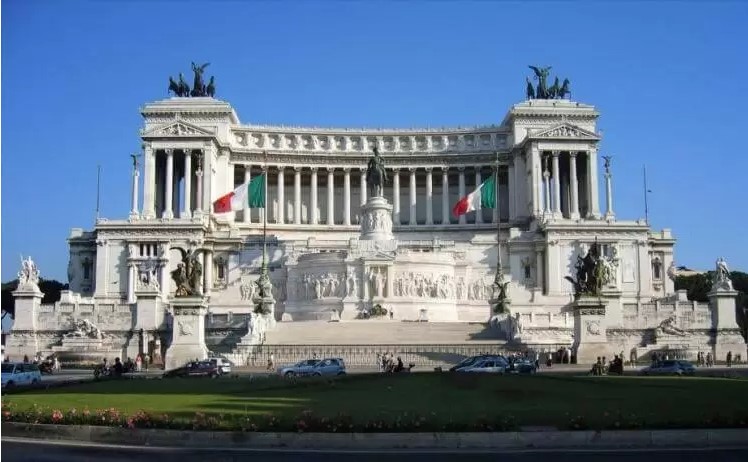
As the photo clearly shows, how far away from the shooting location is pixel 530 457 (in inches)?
746

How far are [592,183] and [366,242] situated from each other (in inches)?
1419

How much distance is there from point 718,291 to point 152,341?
132ft

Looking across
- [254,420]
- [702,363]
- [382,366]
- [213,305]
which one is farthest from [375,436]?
[213,305]

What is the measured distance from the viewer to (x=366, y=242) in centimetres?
8412

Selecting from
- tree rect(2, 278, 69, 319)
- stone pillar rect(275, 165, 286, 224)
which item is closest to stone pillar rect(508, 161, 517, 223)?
stone pillar rect(275, 165, 286, 224)

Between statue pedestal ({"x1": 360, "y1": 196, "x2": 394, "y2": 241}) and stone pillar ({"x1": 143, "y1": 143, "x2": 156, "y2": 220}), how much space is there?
1156 inches

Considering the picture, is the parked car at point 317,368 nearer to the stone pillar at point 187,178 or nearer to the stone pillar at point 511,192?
the stone pillar at point 187,178

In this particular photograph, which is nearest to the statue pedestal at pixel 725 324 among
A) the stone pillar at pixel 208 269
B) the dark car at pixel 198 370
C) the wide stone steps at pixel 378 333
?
the wide stone steps at pixel 378 333

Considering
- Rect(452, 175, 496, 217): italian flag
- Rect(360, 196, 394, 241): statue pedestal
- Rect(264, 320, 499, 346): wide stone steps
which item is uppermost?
Rect(452, 175, 496, 217): italian flag

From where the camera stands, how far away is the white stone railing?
11575cm

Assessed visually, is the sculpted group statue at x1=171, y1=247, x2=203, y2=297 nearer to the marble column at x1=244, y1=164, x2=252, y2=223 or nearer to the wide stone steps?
the wide stone steps

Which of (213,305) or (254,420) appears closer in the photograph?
(254,420)

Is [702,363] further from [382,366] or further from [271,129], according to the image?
[271,129]

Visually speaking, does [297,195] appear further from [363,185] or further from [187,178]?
[187,178]
